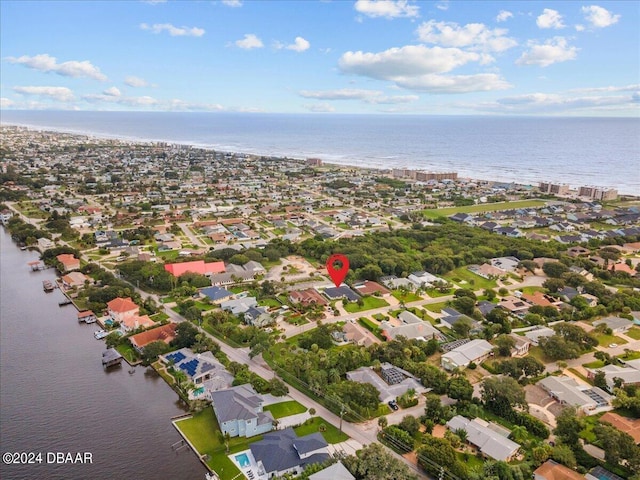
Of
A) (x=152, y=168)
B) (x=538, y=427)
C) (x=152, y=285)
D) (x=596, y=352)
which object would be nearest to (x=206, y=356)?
(x=152, y=285)

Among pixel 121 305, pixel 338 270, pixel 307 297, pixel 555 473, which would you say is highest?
pixel 338 270

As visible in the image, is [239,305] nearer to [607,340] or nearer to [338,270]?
[338,270]

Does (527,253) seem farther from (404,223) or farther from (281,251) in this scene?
(281,251)

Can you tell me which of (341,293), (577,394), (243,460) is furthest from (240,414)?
(577,394)

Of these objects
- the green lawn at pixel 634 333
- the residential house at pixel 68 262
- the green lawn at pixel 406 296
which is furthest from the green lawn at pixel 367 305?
the residential house at pixel 68 262

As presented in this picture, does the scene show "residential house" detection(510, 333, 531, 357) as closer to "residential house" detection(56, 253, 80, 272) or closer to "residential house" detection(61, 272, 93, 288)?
"residential house" detection(61, 272, 93, 288)

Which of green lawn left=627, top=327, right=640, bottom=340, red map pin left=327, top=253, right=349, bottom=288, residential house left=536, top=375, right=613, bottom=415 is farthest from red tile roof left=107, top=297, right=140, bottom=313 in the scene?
green lawn left=627, top=327, right=640, bottom=340
